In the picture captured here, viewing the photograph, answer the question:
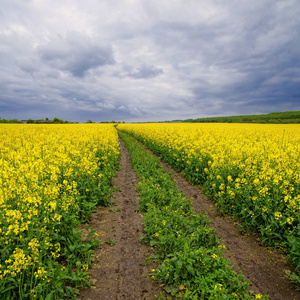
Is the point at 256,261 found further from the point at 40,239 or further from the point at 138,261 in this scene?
the point at 40,239

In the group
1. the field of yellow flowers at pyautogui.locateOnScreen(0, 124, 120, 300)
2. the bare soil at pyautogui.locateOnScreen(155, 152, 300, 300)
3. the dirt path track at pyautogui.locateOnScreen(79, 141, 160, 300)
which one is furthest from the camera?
the bare soil at pyautogui.locateOnScreen(155, 152, 300, 300)

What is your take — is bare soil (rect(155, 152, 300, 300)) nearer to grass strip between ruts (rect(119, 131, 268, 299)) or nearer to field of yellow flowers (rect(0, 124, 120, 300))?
grass strip between ruts (rect(119, 131, 268, 299))

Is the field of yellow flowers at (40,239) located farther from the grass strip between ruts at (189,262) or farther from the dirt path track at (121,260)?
the grass strip between ruts at (189,262)

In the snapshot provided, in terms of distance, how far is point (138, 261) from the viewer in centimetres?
458

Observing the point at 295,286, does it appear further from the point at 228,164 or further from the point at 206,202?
the point at 228,164

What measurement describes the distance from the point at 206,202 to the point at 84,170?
499 centimetres

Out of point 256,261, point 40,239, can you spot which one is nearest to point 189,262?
point 256,261

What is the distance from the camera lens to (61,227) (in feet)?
15.8

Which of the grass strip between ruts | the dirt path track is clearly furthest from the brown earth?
the grass strip between ruts

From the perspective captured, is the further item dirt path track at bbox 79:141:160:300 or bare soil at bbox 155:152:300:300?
bare soil at bbox 155:152:300:300

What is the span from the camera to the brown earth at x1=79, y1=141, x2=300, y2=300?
3.83 m

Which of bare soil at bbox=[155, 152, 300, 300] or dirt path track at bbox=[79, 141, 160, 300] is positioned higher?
dirt path track at bbox=[79, 141, 160, 300]

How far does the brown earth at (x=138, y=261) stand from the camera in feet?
12.6

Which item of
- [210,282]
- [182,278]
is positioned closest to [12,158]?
[182,278]
